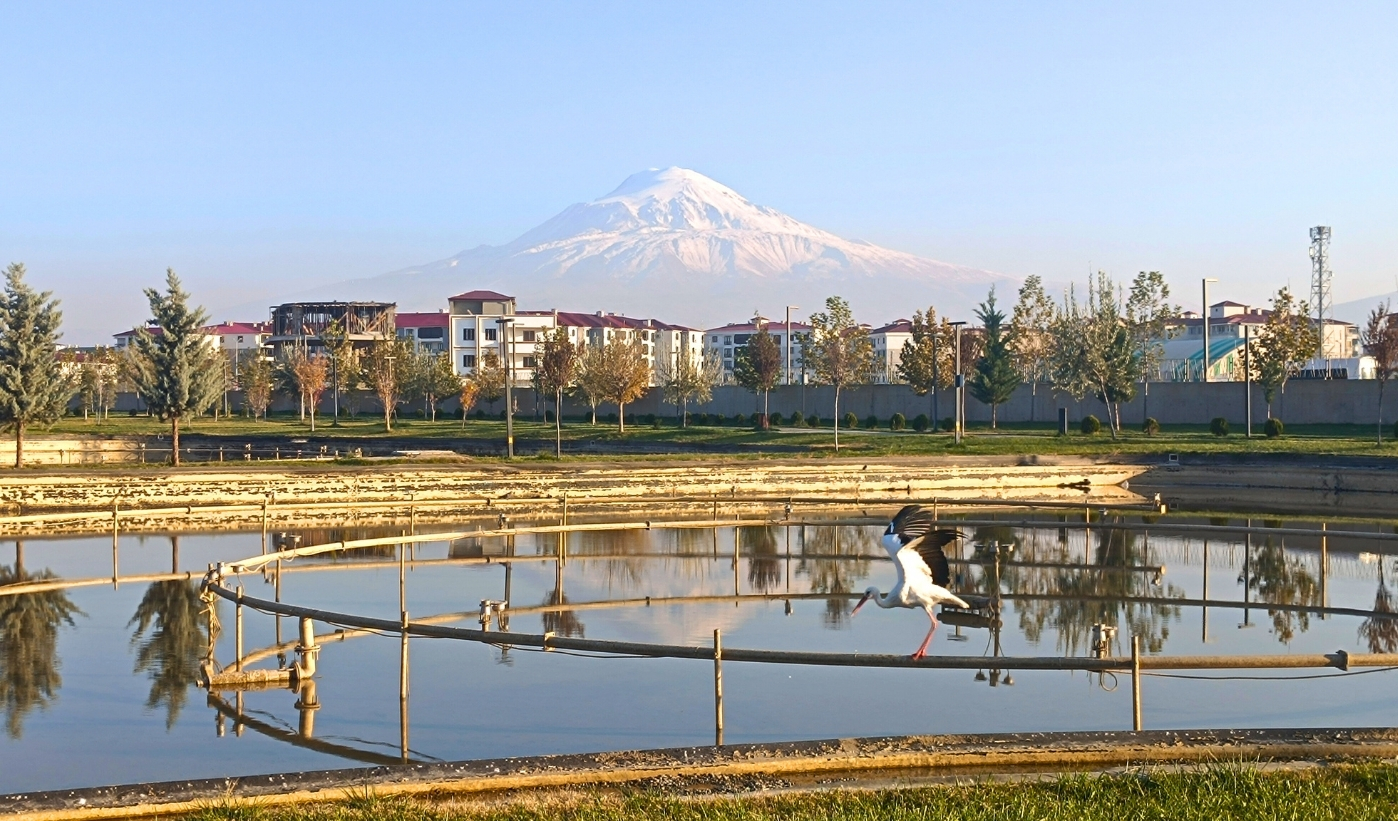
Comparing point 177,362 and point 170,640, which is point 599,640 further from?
point 177,362

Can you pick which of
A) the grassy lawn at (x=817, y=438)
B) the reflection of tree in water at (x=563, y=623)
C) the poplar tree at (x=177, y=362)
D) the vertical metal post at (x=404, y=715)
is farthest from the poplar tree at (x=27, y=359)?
→ the vertical metal post at (x=404, y=715)

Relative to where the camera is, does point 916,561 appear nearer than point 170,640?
Yes

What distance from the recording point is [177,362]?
146 ft

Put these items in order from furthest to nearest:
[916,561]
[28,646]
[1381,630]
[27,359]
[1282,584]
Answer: [27,359], [1282,584], [1381,630], [28,646], [916,561]

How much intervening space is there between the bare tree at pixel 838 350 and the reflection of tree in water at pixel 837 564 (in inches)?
1006

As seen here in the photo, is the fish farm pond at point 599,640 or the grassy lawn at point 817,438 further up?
the grassy lawn at point 817,438

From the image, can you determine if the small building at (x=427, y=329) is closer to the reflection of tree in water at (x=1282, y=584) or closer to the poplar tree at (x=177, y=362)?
the poplar tree at (x=177, y=362)

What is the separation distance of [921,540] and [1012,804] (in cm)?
419

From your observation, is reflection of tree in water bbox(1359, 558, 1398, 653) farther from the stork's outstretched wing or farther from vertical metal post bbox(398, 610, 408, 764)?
vertical metal post bbox(398, 610, 408, 764)

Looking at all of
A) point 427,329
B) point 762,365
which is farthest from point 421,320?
point 762,365

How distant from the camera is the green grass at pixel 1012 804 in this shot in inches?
311

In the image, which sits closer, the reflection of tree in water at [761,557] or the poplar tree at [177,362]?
the reflection of tree in water at [761,557]

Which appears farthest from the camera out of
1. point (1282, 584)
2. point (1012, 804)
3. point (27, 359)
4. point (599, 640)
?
point (27, 359)

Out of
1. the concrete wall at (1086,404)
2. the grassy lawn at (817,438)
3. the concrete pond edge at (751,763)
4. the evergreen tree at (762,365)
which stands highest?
the evergreen tree at (762,365)
